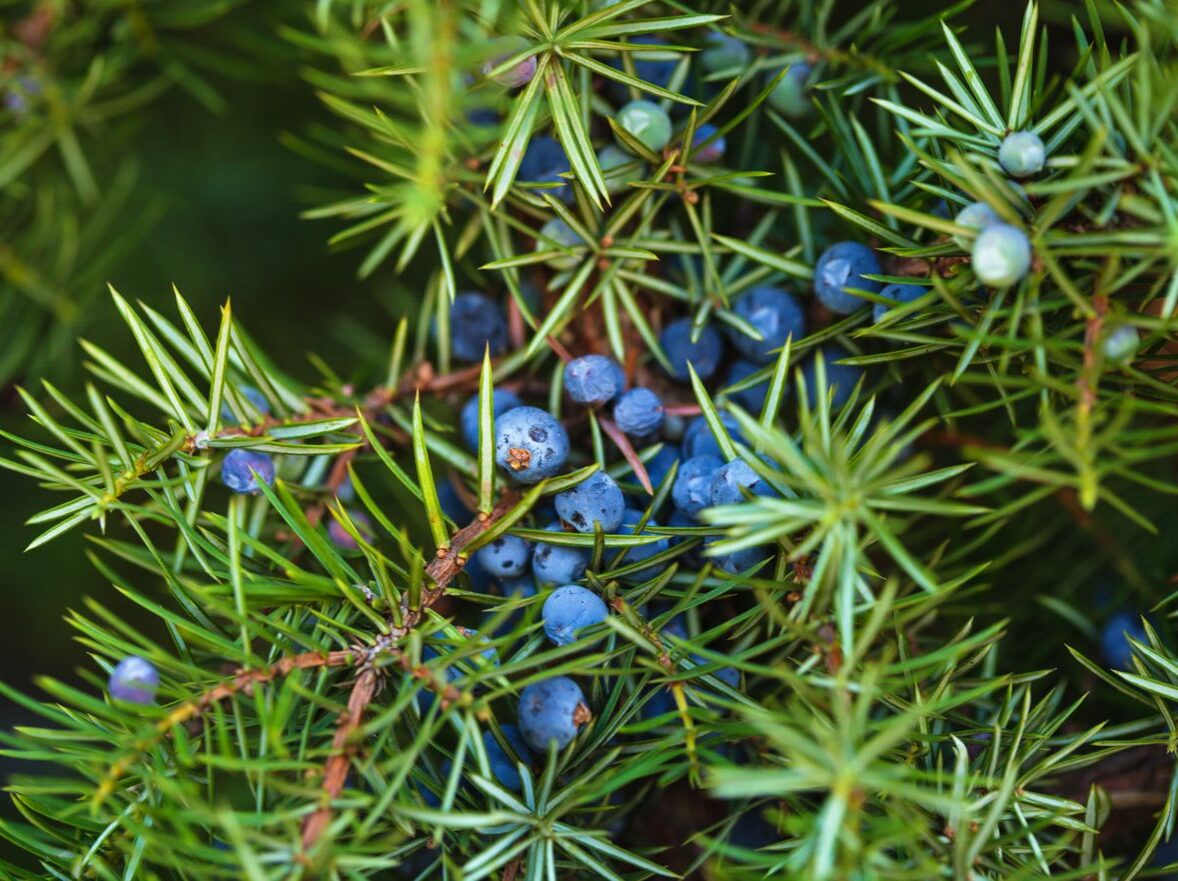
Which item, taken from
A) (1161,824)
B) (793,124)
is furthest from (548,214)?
(1161,824)

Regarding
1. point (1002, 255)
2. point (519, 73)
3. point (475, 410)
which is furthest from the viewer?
point (475, 410)

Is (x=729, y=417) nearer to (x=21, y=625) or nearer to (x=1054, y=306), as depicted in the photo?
(x=1054, y=306)

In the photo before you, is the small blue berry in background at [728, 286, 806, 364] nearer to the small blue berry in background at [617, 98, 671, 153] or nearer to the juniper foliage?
the juniper foliage

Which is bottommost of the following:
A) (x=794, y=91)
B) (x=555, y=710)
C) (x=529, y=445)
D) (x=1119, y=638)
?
(x=1119, y=638)

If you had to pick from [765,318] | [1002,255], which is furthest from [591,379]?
[1002,255]

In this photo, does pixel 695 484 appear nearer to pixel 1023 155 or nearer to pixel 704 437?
pixel 704 437

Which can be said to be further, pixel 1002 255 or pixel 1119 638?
pixel 1119 638
